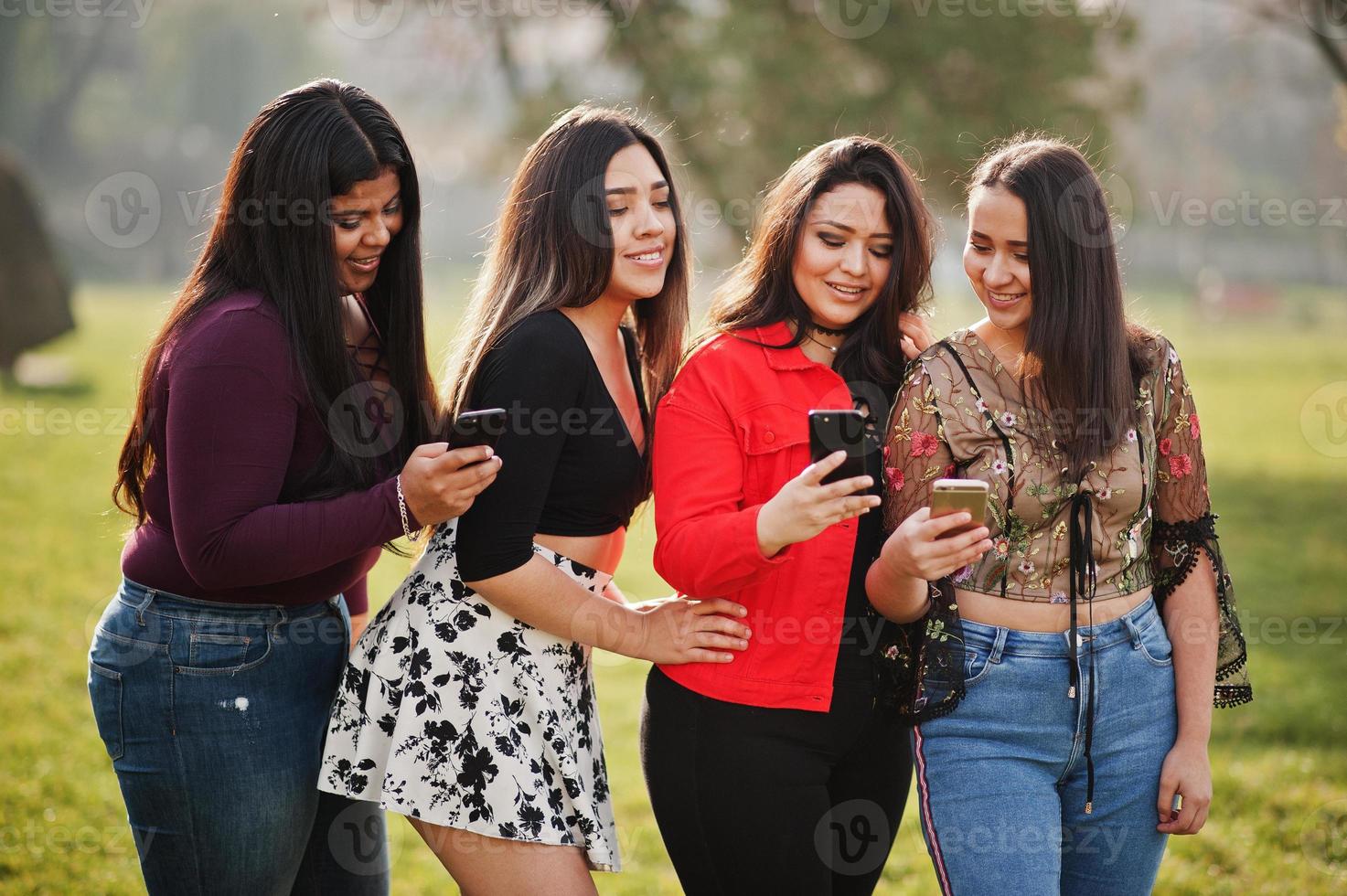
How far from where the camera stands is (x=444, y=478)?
7.55 feet

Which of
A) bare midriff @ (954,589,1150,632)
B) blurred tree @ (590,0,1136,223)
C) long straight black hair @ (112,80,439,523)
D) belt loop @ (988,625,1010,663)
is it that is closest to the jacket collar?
bare midriff @ (954,589,1150,632)

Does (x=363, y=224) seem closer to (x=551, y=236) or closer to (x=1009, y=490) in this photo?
(x=551, y=236)

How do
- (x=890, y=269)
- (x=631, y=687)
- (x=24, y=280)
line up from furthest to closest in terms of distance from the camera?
(x=24, y=280), (x=631, y=687), (x=890, y=269)

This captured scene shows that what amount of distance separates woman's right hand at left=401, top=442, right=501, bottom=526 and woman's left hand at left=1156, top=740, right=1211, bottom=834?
1.58m

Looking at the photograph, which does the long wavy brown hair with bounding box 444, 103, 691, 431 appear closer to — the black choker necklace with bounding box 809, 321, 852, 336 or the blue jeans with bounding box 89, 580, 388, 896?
the black choker necklace with bounding box 809, 321, 852, 336

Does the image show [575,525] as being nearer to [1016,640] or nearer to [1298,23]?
[1016,640]

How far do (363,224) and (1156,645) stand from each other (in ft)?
6.61

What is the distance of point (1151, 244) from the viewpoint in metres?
65.8

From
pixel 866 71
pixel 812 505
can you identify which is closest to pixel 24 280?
pixel 866 71

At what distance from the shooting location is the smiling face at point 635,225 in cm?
268

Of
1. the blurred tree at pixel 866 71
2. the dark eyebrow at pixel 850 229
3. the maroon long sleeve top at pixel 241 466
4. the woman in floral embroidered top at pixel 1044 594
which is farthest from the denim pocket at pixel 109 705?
the blurred tree at pixel 866 71

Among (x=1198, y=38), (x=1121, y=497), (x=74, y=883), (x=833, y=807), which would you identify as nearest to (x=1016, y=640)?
(x=1121, y=497)

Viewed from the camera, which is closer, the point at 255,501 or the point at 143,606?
the point at 255,501

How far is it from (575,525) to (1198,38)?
19728 mm
